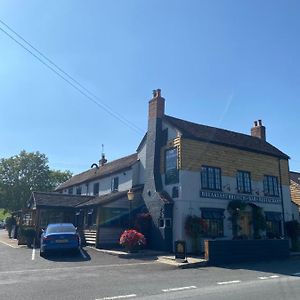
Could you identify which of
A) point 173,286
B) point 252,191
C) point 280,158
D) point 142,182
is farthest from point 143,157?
point 173,286

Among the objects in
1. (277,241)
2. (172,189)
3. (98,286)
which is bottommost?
(98,286)

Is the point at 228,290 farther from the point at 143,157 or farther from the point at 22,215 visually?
the point at 22,215

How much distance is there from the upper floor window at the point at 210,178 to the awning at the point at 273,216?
16.0 feet

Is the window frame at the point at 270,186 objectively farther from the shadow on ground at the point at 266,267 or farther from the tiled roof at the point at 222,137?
the shadow on ground at the point at 266,267

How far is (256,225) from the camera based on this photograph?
2370 centimetres

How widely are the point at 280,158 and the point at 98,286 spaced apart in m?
21.1

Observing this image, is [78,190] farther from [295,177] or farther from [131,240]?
[295,177]

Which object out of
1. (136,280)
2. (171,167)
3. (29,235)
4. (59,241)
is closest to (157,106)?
(171,167)

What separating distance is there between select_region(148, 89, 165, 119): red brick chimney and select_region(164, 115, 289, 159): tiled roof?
580 mm

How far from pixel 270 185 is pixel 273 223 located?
2.74 metres

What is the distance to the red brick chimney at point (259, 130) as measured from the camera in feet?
99.1

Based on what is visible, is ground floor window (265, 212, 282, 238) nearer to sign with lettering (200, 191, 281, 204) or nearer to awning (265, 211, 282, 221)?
awning (265, 211, 282, 221)

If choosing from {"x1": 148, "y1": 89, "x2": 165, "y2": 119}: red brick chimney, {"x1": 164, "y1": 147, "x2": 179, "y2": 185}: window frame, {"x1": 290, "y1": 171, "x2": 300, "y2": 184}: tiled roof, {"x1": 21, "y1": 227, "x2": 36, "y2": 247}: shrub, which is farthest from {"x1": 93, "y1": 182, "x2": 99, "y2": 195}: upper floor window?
{"x1": 290, "y1": 171, "x2": 300, "y2": 184}: tiled roof

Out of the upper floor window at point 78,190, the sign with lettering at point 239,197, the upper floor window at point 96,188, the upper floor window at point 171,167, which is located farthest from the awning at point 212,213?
the upper floor window at point 78,190
